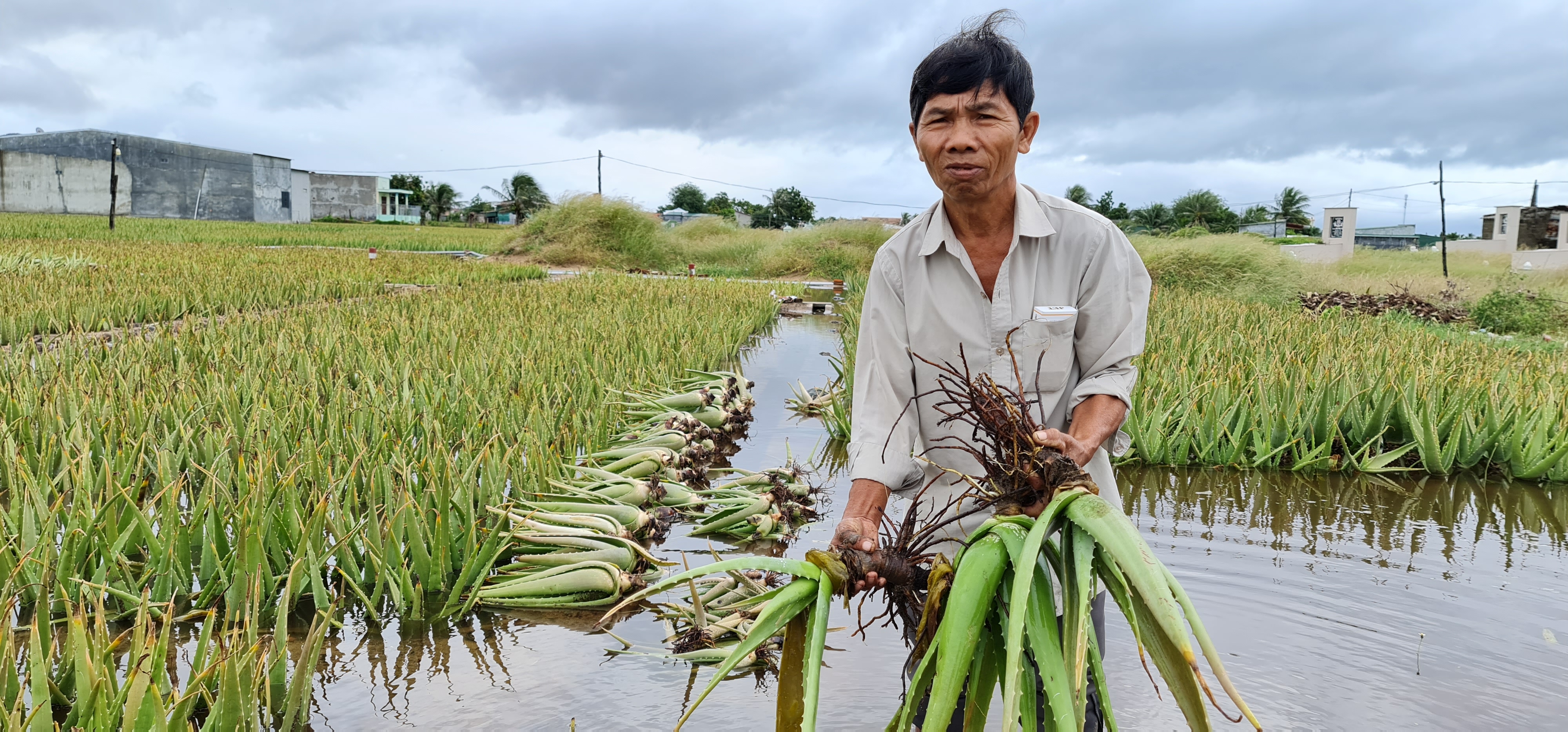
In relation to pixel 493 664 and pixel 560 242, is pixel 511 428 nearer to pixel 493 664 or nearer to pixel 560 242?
pixel 493 664

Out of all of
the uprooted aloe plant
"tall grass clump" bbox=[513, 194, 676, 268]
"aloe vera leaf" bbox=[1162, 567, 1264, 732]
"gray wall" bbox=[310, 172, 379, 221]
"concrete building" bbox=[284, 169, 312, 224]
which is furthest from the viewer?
"gray wall" bbox=[310, 172, 379, 221]

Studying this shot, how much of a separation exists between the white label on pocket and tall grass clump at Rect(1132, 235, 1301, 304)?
15.3 m

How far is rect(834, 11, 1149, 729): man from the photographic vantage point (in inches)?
66.7

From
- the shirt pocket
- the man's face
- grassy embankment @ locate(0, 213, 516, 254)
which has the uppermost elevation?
grassy embankment @ locate(0, 213, 516, 254)

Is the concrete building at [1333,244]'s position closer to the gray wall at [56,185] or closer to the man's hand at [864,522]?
the man's hand at [864,522]

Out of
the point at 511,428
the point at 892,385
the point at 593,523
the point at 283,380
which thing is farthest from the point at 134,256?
the point at 892,385

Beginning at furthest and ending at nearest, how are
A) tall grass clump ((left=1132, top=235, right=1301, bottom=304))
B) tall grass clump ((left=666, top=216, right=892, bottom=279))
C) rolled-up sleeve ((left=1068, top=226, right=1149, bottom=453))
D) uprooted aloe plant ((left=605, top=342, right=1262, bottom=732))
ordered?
tall grass clump ((left=666, top=216, right=892, bottom=279)), tall grass clump ((left=1132, top=235, right=1301, bottom=304)), rolled-up sleeve ((left=1068, top=226, right=1149, bottom=453)), uprooted aloe plant ((left=605, top=342, right=1262, bottom=732))

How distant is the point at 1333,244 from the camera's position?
35.2m

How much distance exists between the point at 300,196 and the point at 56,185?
14294mm

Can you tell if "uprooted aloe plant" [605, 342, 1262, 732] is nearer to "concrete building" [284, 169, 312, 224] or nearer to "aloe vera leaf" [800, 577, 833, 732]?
"aloe vera leaf" [800, 577, 833, 732]

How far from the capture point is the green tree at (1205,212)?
2238 inches

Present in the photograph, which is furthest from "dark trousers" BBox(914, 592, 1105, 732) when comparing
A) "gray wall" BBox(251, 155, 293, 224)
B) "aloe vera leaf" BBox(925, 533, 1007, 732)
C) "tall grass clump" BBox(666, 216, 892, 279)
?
"gray wall" BBox(251, 155, 293, 224)

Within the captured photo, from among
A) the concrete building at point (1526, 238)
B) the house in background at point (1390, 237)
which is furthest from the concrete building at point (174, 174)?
the house in background at point (1390, 237)

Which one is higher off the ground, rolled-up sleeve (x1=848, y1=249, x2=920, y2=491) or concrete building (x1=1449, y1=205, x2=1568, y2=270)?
concrete building (x1=1449, y1=205, x2=1568, y2=270)
